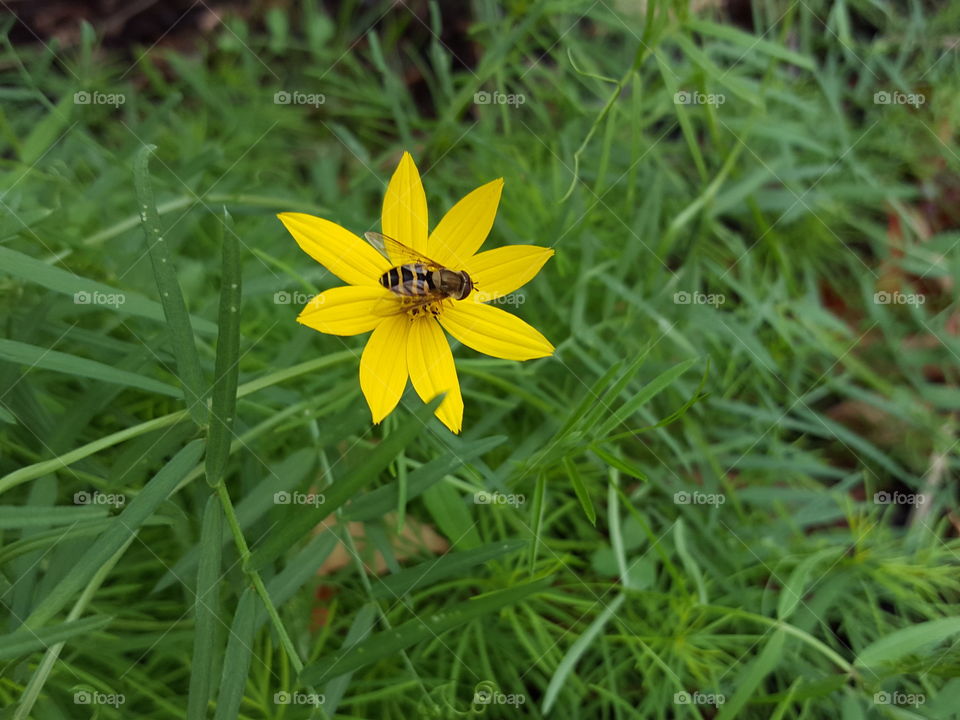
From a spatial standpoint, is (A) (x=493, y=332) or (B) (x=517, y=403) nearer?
(A) (x=493, y=332)

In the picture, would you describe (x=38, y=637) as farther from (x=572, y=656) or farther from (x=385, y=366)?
(x=572, y=656)

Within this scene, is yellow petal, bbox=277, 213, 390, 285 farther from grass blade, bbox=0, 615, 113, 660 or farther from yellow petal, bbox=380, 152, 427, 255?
grass blade, bbox=0, 615, 113, 660

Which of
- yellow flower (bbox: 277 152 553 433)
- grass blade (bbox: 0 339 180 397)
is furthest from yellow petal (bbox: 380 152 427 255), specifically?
grass blade (bbox: 0 339 180 397)

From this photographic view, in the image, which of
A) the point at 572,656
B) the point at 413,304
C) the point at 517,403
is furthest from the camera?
the point at 517,403

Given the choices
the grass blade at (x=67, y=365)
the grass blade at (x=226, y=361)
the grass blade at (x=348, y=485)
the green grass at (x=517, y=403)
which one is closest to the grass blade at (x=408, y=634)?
the green grass at (x=517, y=403)

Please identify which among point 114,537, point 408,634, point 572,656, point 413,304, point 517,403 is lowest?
point 572,656

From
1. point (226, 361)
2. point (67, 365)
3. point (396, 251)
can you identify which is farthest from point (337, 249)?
point (67, 365)
